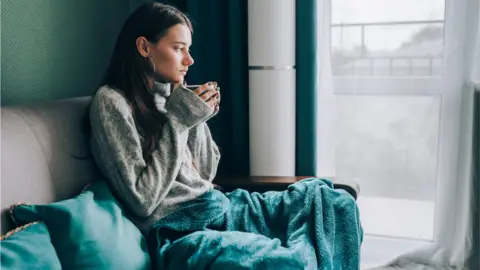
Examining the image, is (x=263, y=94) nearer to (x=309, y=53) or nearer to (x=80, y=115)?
(x=309, y=53)

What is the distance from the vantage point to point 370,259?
2.38 m

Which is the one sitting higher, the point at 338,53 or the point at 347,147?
the point at 338,53

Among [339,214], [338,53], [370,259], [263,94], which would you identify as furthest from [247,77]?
[370,259]

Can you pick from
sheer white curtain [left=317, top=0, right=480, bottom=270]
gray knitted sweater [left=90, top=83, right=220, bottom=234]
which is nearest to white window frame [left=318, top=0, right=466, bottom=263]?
sheer white curtain [left=317, top=0, right=480, bottom=270]

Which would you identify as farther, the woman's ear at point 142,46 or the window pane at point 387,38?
the window pane at point 387,38

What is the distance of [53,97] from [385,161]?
144 centimetres

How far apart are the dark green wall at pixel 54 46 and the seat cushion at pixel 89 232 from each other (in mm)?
533

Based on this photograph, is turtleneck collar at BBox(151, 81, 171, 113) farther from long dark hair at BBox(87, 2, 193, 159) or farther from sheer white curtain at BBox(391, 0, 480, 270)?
sheer white curtain at BBox(391, 0, 480, 270)

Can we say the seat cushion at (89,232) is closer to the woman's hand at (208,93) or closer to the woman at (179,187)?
the woman at (179,187)

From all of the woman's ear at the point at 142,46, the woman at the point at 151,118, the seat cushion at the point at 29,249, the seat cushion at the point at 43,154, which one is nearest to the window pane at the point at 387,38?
the woman at the point at 151,118

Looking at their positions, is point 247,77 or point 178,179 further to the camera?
point 247,77

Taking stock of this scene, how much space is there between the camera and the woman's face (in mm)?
1589

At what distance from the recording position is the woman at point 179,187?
4.44 ft

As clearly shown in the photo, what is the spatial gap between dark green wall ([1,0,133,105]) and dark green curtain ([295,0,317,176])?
79 cm
